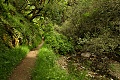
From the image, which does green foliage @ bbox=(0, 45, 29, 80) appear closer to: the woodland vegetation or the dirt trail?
the woodland vegetation

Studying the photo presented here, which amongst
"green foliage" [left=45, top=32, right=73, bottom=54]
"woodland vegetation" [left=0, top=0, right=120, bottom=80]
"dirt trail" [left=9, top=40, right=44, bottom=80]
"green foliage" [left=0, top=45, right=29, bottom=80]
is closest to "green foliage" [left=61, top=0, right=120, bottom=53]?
"woodland vegetation" [left=0, top=0, right=120, bottom=80]

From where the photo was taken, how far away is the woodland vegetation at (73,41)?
1313cm

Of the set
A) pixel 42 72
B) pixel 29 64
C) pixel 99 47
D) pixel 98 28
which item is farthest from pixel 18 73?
pixel 98 28

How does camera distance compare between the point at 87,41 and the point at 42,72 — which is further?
the point at 87,41

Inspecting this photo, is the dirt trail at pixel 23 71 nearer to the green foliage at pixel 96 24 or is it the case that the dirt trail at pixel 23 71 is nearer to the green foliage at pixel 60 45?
the green foliage at pixel 96 24

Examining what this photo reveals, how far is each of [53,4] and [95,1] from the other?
6.73 meters

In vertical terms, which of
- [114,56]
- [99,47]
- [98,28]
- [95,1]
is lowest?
[114,56]

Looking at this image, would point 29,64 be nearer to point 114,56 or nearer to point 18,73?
point 18,73

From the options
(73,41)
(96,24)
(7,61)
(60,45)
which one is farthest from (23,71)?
(73,41)

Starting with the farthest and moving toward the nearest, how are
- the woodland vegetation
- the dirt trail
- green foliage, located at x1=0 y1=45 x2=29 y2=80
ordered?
the woodland vegetation, the dirt trail, green foliage, located at x1=0 y1=45 x2=29 y2=80

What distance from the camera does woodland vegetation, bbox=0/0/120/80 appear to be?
43.1 ft

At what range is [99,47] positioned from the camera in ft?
59.5

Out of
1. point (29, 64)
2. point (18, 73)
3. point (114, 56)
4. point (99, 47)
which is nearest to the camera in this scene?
point (18, 73)

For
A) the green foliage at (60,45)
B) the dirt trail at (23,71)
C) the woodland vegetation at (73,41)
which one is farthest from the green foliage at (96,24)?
the dirt trail at (23,71)
